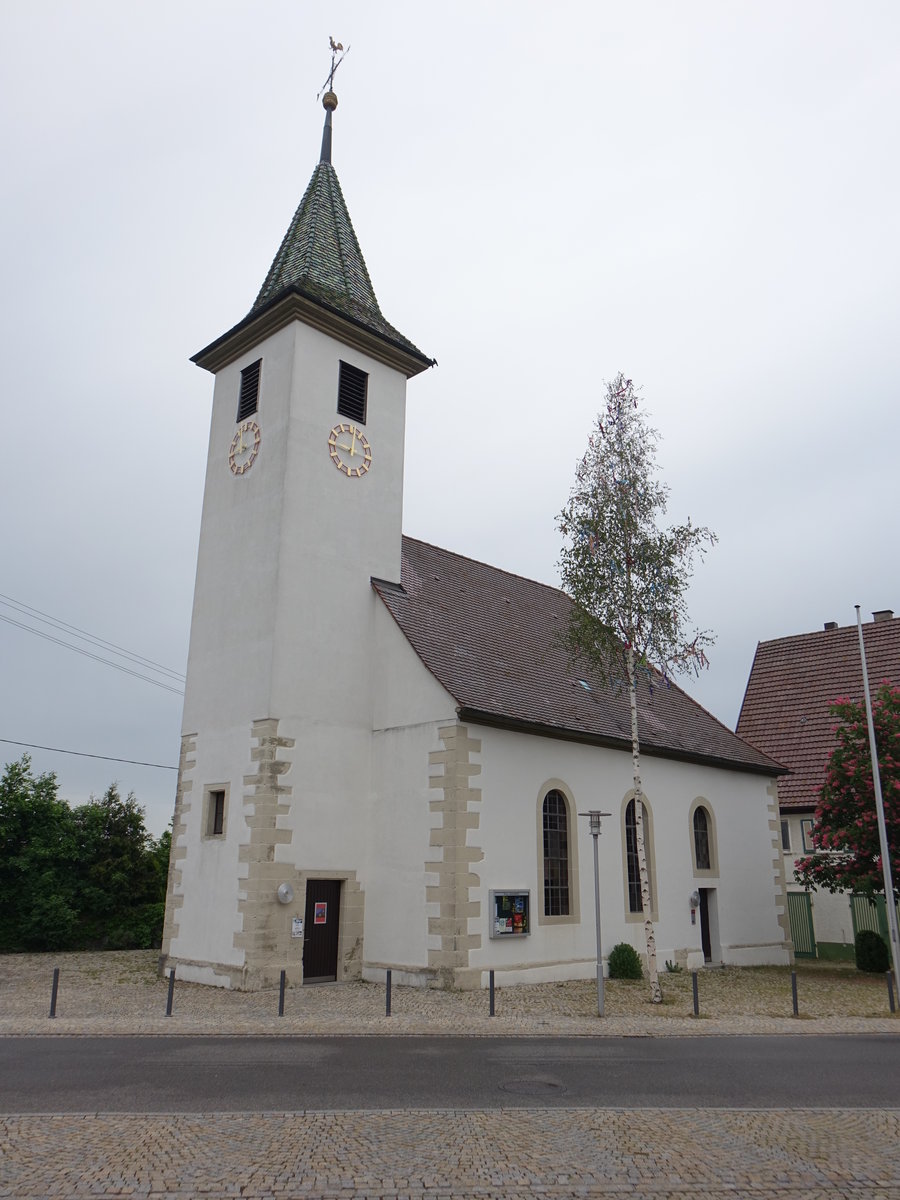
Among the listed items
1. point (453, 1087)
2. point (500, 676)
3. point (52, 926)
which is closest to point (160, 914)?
point (52, 926)

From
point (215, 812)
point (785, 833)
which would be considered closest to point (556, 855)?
point (215, 812)

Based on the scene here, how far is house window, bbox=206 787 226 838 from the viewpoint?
18328 millimetres

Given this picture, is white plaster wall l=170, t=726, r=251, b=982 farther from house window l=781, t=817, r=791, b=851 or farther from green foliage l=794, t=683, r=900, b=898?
house window l=781, t=817, r=791, b=851

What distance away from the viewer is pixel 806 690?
31.7 m

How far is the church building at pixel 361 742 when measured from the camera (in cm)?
1719

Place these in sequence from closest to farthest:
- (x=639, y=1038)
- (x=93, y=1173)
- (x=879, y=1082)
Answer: (x=93, y=1173) < (x=879, y=1082) < (x=639, y=1038)

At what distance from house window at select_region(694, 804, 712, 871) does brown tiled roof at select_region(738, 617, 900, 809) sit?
5.73m

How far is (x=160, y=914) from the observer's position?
1127 inches

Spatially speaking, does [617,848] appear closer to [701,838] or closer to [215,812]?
[701,838]

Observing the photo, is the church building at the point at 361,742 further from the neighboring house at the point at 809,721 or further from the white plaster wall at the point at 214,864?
the neighboring house at the point at 809,721

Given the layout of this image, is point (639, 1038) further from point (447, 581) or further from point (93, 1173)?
point (447, 581)

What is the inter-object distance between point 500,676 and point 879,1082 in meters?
11.6

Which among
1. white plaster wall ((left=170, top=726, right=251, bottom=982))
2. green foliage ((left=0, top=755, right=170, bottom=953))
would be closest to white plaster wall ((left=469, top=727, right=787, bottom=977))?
white plaster wall ((left=170, top=726, right=251, bottom=982))

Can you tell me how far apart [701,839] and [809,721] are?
885 centimetres
